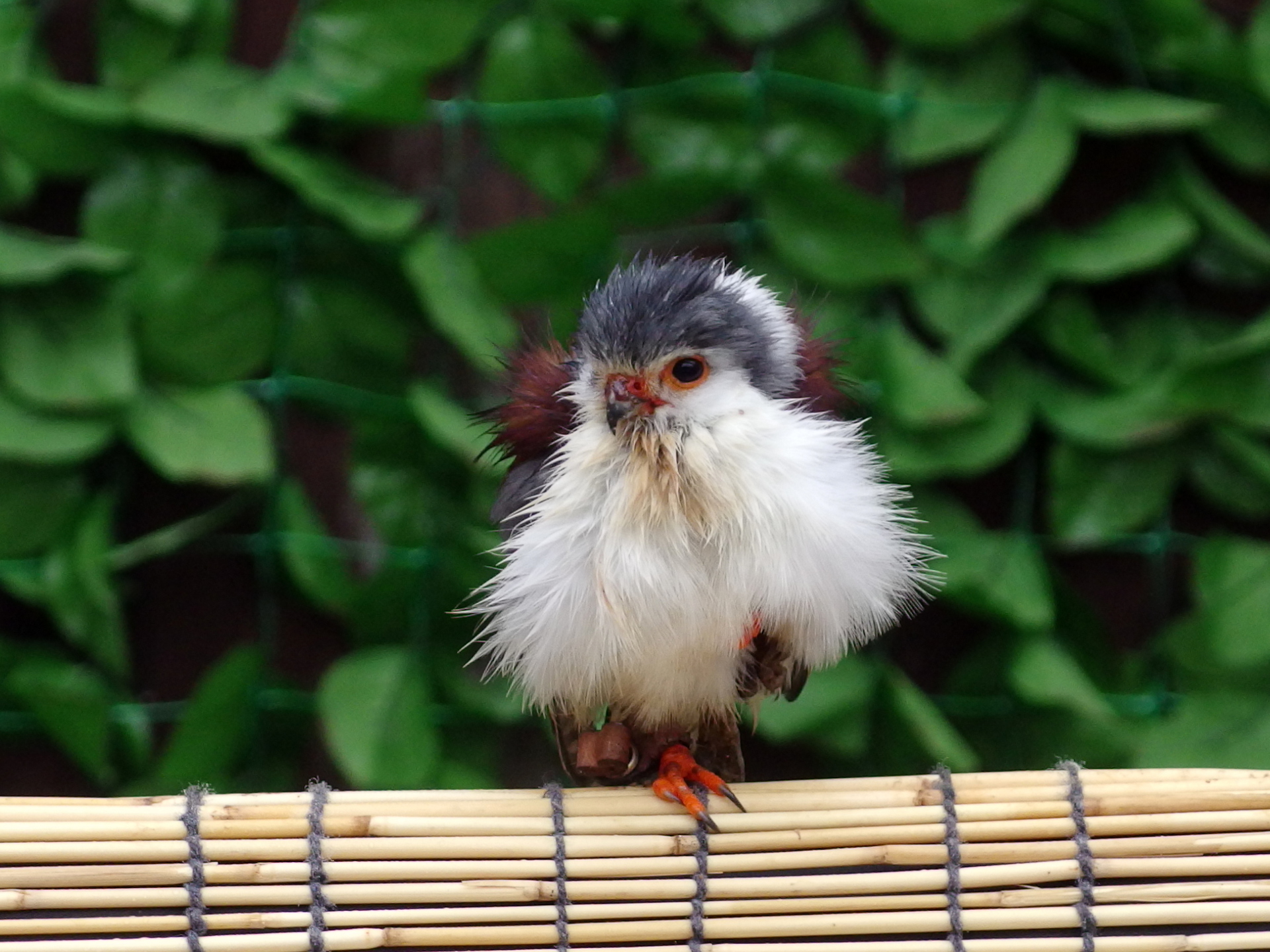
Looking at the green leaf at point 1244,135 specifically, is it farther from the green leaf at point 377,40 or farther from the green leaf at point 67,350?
the green leaf at point 67,350

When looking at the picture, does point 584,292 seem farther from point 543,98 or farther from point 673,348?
point 673,348

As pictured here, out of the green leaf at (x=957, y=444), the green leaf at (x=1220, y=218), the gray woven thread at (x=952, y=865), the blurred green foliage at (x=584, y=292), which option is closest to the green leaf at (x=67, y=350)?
the blurred green foliage at (x=584, y=292)

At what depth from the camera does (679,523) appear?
763mm

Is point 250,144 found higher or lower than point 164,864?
higher

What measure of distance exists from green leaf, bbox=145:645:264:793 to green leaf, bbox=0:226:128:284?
1.34 ft

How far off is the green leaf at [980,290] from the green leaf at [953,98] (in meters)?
0.12

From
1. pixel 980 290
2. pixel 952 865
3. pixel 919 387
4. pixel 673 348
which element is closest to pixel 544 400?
pixel 673 348

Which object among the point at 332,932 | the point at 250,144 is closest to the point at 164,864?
the point at 332,932

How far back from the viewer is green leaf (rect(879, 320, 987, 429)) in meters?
1.20

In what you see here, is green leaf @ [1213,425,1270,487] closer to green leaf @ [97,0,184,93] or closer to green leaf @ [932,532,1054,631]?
green leaf @ [932,532,1054,631]

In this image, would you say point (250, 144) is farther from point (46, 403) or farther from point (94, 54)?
point (46, 403)

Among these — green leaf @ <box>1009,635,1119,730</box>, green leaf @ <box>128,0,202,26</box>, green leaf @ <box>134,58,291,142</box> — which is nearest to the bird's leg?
green leaf @ <box>1009,635,1119,730</box>

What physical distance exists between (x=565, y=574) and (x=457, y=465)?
1.77ft

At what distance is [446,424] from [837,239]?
0.43m
